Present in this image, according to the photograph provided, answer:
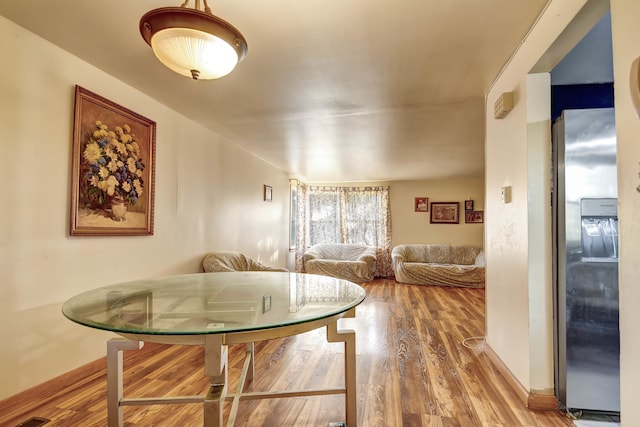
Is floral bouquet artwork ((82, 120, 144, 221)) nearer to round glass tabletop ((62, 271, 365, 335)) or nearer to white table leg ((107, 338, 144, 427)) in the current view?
round glass tabletop ((62, 271, 365, 335))

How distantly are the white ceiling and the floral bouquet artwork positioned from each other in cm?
46

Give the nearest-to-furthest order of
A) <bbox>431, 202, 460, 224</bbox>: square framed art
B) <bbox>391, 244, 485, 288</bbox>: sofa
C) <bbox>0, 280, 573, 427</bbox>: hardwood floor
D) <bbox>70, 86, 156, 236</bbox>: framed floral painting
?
<bbox>0, 280, 573, 427</bbox>: hardwood floor
<bbox>70, 86, 156, 236</bbox>: framed floral painting
<bbox>391, 244, 485, 288</bbox>: sofa
<bbox>431, 202, 460, 224</bbox>: square framed art

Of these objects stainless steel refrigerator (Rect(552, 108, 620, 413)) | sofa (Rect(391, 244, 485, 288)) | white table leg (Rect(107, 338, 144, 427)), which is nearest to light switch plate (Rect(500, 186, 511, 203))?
stainless steel refrigerator (Rect(552, 108, 620, 413))

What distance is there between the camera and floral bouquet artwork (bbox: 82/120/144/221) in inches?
80.2

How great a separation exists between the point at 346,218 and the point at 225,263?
13.5 feet

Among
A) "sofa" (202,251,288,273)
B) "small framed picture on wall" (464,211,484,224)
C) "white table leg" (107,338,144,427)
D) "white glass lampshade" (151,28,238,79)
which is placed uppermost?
"white glass lampshade" (151,28,238,79)

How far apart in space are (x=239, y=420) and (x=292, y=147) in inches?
126

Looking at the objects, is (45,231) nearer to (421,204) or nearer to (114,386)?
(114,386)

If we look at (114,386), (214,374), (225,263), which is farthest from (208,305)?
(225,263)

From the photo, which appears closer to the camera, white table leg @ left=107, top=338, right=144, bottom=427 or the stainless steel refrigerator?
white table leg @ left=107, top=338, right=144, bottom=427

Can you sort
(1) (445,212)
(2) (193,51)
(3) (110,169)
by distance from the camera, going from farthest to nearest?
(1) (445,212)
(3) (110,169)
(2) (193,51)

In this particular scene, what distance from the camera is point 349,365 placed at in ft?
4.61

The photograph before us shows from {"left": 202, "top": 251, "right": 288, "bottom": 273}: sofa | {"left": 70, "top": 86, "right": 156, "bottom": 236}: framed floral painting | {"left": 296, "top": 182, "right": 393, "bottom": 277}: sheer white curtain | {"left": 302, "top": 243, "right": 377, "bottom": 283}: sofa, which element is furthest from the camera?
{"left": 296, "top": 182, "right": 393, "bottom": 277}: sheer white curtain

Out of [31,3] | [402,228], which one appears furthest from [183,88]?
[402,228]
